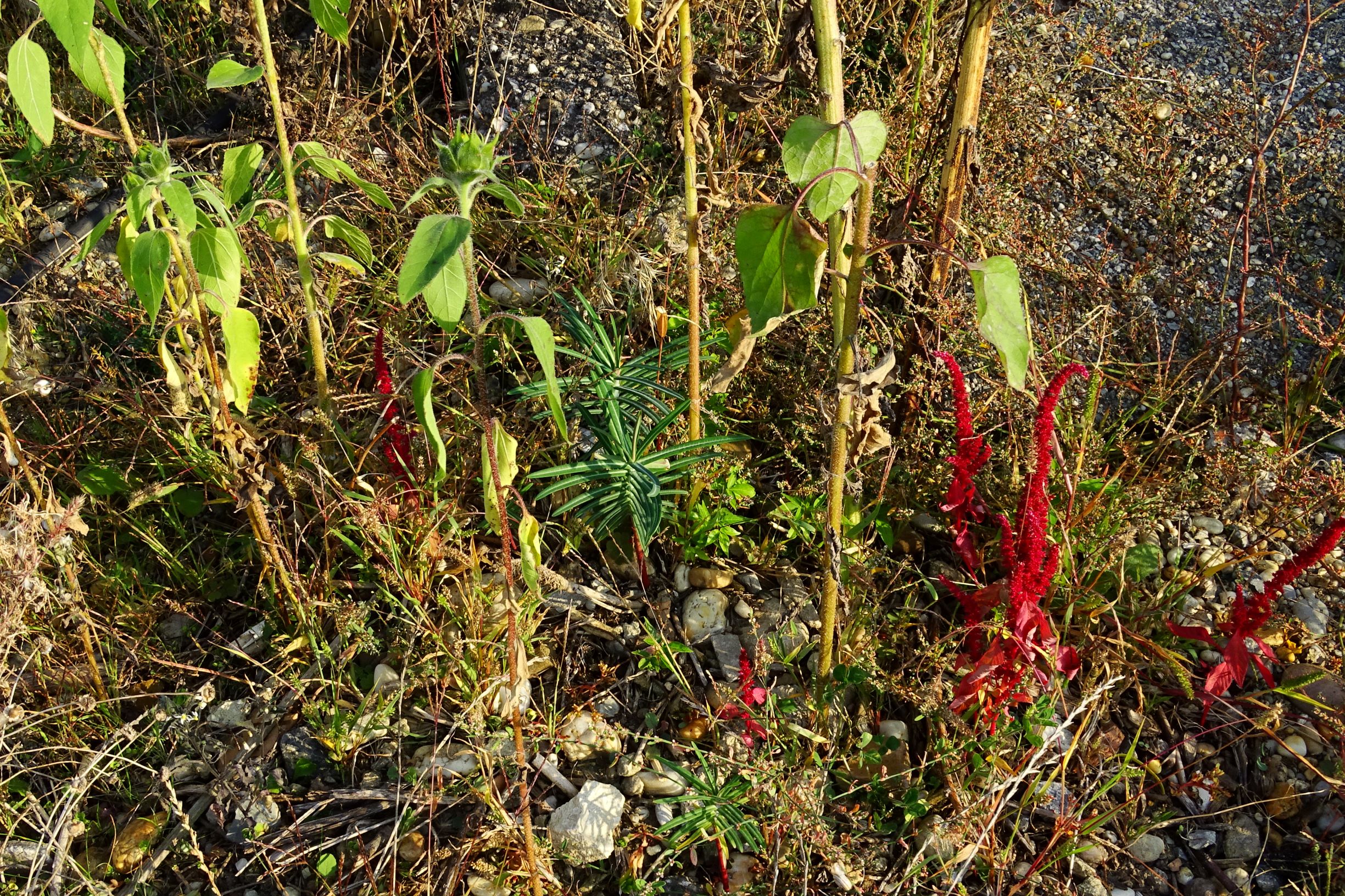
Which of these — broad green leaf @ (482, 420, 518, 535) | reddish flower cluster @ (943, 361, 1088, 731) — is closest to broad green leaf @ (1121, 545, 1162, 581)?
reddish flower cluster @ (943, 361, 1088, 731)

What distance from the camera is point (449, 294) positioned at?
4.18 feet

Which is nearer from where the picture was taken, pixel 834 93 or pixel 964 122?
pixel 834 93

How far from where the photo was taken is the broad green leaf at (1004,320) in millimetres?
1160

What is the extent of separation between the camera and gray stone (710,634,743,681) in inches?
81.5

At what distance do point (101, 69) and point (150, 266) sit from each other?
0.37m

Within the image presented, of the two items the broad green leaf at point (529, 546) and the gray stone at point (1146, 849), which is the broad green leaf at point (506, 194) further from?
the gray stone at point (1146, 849)

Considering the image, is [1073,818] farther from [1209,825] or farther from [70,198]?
[70,198]

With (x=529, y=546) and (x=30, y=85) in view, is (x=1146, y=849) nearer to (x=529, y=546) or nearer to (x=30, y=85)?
(x=529, y=546)

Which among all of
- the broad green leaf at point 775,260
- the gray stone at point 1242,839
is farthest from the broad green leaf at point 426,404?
the gray stone at point 1242,839

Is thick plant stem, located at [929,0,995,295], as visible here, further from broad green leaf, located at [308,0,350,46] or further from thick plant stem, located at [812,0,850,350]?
broad green leaf, located at [308,0,350,46]

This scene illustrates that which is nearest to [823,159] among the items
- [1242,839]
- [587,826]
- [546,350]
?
[546,350]

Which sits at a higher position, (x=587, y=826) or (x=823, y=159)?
(x=823, y=159)

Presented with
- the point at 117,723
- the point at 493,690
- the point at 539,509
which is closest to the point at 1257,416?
the point at 539,509

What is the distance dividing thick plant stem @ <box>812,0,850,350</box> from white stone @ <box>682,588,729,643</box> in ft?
2.67
